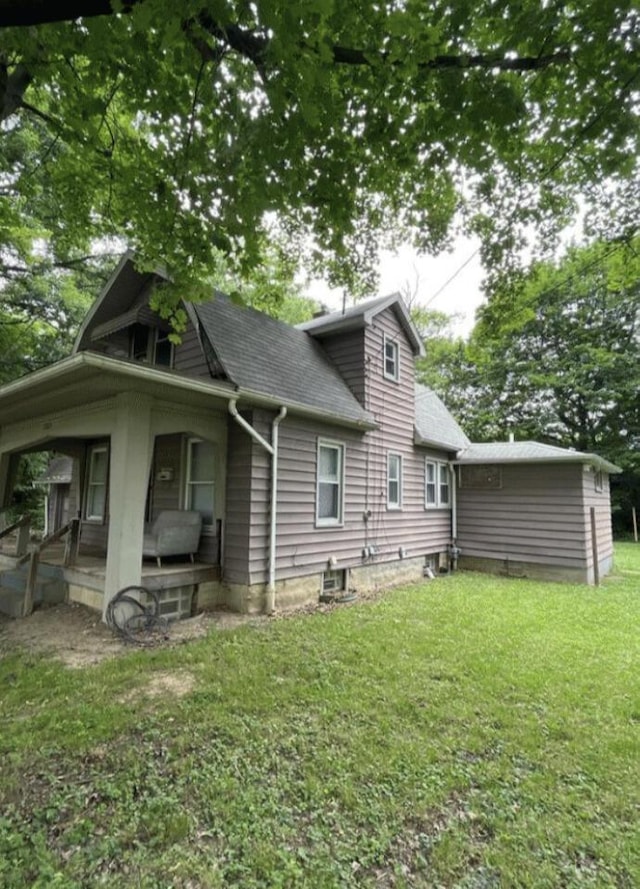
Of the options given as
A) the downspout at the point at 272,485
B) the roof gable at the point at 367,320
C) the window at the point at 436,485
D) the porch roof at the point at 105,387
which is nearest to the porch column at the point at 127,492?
the porch roof at the point at 105,387

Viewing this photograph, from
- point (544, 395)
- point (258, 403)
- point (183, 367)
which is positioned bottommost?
point (258, 403)

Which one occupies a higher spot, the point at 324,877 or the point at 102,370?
the point at 102,370

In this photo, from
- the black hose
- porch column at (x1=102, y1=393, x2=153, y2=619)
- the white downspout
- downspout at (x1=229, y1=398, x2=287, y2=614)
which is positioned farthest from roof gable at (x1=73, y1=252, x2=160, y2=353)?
the white downspout

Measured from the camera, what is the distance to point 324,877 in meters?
2.06

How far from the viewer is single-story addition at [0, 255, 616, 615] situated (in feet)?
19.7

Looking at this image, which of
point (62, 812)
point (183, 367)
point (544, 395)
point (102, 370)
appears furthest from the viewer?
point (544, 395)

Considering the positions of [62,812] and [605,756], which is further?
[605,756]

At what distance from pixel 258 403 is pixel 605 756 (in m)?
5.52

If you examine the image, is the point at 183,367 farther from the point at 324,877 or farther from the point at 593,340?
the point at 593,340

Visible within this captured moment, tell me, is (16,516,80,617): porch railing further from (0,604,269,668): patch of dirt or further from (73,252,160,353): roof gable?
(73,252,160,353): roof gable

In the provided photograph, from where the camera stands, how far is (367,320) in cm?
A: 953

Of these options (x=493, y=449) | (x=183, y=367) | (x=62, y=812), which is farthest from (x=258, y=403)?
(x=493, y=449)

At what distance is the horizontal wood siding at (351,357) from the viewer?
9688mm

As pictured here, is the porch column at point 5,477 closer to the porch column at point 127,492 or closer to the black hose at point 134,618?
the porch column at point 127,492
